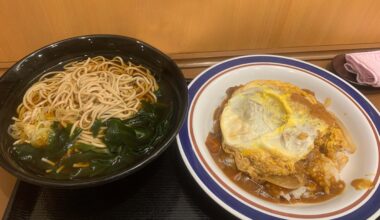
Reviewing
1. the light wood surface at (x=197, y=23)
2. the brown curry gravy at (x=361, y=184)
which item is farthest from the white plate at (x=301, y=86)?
the light wood surface at (x=197, y=23)

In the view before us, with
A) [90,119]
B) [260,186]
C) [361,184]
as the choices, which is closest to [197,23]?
[90,119]

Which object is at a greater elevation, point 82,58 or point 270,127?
point 82,58

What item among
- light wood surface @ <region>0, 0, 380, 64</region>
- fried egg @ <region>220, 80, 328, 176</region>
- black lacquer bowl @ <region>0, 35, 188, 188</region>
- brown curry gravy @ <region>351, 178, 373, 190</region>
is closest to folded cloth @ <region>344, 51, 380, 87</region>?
light wood surface @ <region>0, 0, 380, 64</region>

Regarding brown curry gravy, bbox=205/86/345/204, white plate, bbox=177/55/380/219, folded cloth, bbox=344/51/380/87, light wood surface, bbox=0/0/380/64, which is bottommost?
brown curry gravy, bbox=205/86/345/204

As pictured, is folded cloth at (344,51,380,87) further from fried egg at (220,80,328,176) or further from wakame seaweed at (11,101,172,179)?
wakame seaweed at (11,101,172,179)

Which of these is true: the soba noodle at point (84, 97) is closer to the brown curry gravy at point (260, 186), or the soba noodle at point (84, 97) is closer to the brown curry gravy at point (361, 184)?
the brown curry gravy at point (260, 186)

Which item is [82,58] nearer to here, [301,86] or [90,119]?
[90,119]
